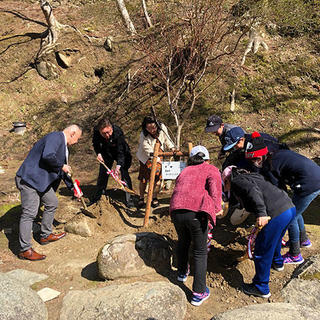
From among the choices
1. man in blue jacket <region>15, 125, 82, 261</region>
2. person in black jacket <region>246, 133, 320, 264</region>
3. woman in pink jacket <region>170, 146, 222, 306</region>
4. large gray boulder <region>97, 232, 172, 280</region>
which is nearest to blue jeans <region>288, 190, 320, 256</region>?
person in black jacket <region>246, 133, 320, 264</region>

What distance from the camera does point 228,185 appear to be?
3416 mm

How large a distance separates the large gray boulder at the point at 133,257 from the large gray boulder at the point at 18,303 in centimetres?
80

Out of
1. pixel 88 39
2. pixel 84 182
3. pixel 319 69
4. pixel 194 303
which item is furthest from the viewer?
pixel 88 39

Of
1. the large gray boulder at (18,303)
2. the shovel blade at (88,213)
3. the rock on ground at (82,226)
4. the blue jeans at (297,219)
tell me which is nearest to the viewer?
the large gray boulder at (18,303)

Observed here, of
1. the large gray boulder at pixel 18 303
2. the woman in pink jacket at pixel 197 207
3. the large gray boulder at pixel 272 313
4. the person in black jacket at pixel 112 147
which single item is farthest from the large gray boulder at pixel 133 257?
the person in black jacket at pixel 112 147

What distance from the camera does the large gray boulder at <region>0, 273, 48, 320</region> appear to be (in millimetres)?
2957

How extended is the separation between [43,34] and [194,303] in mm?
12255

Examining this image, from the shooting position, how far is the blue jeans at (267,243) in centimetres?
312

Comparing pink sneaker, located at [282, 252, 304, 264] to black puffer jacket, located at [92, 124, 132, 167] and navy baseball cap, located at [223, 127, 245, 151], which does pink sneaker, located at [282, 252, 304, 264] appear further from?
black puffer jacket, located at [92, 124, 132, 167]

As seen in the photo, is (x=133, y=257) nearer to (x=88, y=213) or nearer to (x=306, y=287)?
(x=88, y=213)

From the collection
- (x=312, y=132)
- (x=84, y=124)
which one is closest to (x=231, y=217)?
(x=312, y=132)

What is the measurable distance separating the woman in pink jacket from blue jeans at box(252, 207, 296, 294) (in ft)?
1.83

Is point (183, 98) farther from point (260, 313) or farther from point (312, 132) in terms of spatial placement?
point (260, 313)

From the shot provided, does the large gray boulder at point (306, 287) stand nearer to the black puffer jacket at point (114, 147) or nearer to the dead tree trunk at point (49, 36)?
the black puffer jacket at point (114, 147)
